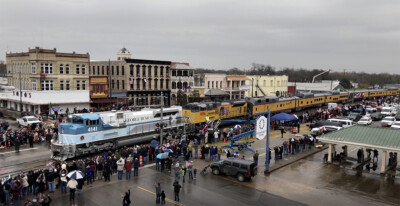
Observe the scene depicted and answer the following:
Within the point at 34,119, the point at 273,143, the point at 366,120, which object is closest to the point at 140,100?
the point at 34,119

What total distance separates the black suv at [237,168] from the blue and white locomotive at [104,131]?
10.4 m

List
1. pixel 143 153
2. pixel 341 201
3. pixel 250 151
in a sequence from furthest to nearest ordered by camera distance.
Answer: pixel 250 151
pixel 143 153
pixel 341 201

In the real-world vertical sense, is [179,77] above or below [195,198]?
above

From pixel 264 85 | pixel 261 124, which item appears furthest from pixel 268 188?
pixel 264 85

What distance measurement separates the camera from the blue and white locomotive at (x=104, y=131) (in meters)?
25.2

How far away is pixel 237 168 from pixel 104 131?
496 inches

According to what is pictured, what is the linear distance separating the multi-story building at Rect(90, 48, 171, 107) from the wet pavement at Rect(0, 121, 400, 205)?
114 ft

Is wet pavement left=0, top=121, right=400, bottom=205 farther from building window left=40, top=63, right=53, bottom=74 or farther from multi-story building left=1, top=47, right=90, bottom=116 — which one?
building window left=40, top=63, right=53, bottom=74

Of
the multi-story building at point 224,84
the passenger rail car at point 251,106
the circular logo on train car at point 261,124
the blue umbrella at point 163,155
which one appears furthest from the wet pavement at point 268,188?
the multi-story building at point 224,84

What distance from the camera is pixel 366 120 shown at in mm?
44812

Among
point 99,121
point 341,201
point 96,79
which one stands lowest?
point 341,201

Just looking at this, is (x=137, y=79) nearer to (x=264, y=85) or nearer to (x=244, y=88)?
(x=244, y=88)

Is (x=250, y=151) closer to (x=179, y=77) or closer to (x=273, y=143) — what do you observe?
(x=273, y=143)

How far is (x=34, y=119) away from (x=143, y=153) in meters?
20.1
